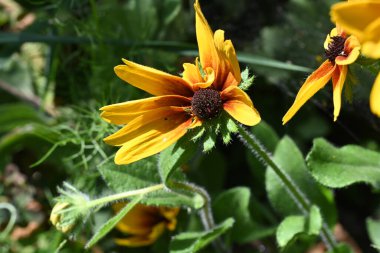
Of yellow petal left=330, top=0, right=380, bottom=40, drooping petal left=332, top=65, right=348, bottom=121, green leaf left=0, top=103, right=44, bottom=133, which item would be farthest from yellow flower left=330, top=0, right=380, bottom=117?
green leaf left=0, top=103, right=44, bottom=133

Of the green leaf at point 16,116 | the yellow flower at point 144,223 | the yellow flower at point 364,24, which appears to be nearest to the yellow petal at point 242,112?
the yellow flower at point 364,24

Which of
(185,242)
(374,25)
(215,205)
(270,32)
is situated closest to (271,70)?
(270,32)

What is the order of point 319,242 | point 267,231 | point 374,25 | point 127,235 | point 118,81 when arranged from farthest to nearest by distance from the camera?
point 319,242 → point 127,235 → point 118,81 → point 267,231 → point 374,25

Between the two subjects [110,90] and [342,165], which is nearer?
[342,165]

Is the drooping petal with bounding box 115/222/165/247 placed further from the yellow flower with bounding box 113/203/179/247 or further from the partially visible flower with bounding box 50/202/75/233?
the partially visible flower with bounding box 50/202/75/233

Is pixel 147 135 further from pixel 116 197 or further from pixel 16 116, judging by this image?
pixel 16 116

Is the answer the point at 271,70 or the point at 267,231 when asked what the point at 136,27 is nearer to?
the point at 271,70

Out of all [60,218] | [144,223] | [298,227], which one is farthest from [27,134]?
[298,227]

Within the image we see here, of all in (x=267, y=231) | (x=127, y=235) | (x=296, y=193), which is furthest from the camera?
(x=127, y=235)
